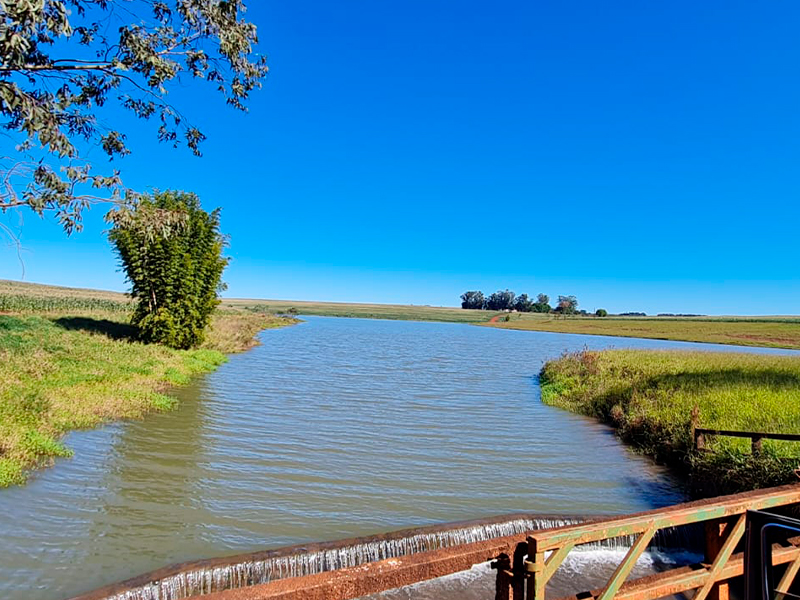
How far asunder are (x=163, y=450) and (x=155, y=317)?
16.1 metres

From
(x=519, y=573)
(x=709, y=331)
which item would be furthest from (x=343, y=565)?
(x=709, y=331)

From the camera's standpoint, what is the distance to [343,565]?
6344 mm

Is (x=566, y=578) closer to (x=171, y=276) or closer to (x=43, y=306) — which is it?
(x=171, y=276)

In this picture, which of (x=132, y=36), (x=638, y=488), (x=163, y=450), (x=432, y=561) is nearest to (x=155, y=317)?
(x=163, y=450)

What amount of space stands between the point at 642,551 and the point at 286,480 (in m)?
8.19

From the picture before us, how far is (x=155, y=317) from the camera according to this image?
85.2 ft

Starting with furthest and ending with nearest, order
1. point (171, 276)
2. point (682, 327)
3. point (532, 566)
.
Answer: point (682, 327)
point (171, 276)
point (532, 566)

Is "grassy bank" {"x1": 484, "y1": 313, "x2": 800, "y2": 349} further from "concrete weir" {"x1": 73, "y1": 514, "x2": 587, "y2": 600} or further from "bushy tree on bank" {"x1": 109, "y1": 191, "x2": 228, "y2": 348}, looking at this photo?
"concrete weir" {"x1": 73, "y1": 514, "x2": 587, "y2": 600}

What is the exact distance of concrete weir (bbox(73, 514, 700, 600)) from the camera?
8.99 feet

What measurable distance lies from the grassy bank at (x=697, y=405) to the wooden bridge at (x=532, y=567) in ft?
20.5

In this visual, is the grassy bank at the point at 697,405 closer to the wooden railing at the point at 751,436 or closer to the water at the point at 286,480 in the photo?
the wooden railing at the point at 751,436

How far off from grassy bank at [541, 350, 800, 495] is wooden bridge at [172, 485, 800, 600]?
6249 mm

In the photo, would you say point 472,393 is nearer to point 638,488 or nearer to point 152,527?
point 638,488

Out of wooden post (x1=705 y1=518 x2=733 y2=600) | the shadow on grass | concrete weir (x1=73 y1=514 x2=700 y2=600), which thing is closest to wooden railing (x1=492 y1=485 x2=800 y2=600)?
wooden post (x1=705 y1=518 x2=733 y2=600)
